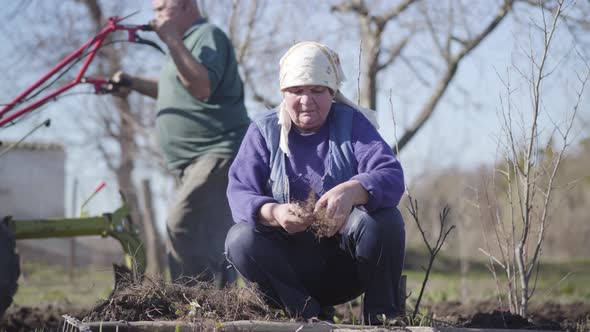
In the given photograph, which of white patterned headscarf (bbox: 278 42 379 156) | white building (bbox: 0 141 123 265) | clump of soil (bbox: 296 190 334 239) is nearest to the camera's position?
clump of soil (bbox: 296 190 334 239)

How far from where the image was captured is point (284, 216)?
2.76 metres

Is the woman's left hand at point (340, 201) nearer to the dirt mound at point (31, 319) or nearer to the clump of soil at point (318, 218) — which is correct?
the clump of soil at point (318, 218)

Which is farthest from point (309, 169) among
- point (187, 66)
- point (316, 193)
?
point (187, 66)

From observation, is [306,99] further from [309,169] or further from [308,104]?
[309,169]

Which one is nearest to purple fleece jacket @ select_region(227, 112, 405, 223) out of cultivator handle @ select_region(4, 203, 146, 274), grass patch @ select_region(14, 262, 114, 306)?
cultivator handle @ select_region(4, 203, 146, 274)

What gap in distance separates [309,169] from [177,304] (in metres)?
0.74

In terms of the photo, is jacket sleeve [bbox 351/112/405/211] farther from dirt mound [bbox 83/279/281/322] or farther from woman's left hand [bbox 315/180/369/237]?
dirt mound [bbox 83/279/281/322]

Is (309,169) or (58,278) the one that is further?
(58,278)

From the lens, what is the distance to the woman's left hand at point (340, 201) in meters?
2.74

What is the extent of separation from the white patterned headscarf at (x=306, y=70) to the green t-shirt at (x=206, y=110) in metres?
1.52

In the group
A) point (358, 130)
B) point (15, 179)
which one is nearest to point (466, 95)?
point (358, 130)

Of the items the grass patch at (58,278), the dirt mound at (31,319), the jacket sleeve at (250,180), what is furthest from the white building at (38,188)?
the jacket sleeve at (250,180)

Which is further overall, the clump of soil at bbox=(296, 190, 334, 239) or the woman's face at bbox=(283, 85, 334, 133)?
the woman's face at bbox=(283, 85, 334, 133)

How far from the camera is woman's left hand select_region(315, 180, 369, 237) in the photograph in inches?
108
